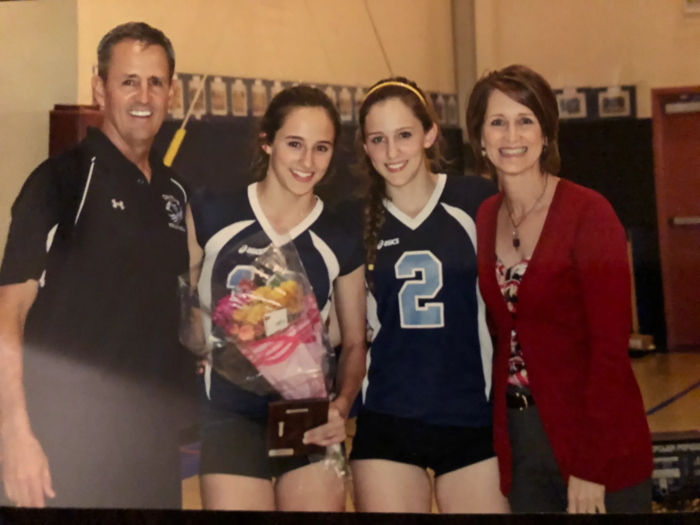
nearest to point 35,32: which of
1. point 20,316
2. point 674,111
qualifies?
point 20,316

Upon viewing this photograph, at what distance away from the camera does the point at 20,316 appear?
0.98 metres

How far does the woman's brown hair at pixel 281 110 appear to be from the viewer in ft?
3.22

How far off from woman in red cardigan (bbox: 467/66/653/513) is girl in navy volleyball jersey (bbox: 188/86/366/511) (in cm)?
24

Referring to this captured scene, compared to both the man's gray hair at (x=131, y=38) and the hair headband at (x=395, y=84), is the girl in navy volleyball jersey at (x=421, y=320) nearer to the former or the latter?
the hair headband at (x=395, y=84)

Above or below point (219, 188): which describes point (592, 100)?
above

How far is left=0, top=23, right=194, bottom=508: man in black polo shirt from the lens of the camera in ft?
3.23

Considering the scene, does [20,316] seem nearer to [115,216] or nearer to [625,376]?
[115,216]

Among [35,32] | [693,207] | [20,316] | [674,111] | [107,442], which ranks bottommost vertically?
[107,442]

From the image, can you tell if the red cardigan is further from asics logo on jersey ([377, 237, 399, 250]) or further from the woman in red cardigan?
asics logo on jersey ([377, 237, 399, 250])

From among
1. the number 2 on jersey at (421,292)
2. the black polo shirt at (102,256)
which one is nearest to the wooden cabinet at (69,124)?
the black polo shirt at (102,256)

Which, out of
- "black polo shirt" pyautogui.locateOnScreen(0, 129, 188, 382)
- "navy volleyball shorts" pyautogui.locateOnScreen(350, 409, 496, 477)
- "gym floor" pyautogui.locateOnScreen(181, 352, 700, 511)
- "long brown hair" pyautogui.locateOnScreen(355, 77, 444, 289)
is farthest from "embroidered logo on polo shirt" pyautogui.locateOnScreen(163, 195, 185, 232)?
"gym floor" pyautogui.locateOnScreen(181, 352, 700, 511)

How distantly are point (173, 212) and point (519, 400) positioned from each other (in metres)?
0.68

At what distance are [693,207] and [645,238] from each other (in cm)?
10

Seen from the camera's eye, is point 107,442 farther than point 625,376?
Yes
